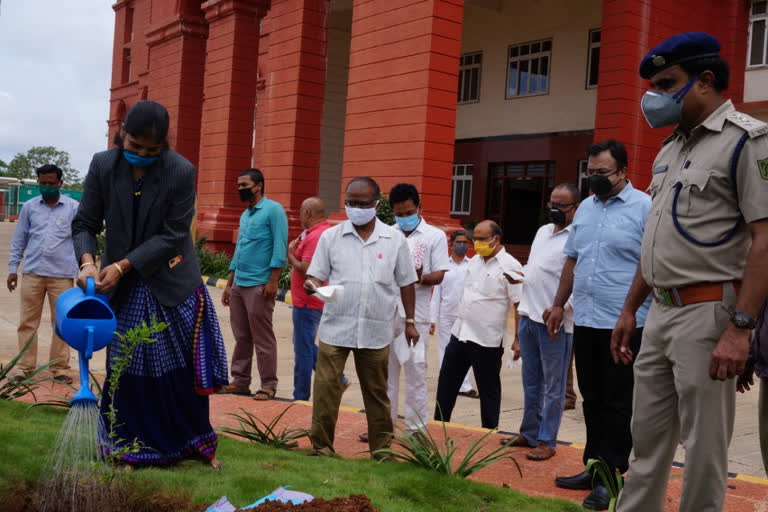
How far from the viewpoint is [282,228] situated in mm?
7367

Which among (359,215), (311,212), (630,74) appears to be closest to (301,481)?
(359,215)

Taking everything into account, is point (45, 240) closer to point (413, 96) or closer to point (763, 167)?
point (763, 167)

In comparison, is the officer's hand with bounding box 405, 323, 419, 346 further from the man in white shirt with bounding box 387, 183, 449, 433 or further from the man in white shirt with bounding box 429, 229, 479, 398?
the man in white shirt with bounding box 429, 229, 479, 398

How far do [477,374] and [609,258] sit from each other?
188 cm

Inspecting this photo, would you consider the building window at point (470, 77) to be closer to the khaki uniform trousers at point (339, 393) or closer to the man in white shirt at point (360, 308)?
the man in white shirt at point (360, 308)

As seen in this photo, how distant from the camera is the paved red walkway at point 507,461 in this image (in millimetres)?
4445

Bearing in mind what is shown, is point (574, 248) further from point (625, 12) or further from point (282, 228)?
point (625, 12)

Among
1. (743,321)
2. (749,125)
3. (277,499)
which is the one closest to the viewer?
(743,321)

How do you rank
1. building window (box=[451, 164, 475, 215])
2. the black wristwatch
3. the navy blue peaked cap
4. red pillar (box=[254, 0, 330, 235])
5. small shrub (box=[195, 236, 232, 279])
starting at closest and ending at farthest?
1. the black wristwatch
2. the navy blue peaked cap
3. red pillar (box=[254, 0, 330, 235])
4. small shrub (box=[195, 236, 232, 279])
5. building window (box=[451, 164, 475, 215])

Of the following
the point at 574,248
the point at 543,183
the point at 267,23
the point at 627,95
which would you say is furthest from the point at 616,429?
the point at 267,23

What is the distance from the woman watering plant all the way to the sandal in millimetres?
2448

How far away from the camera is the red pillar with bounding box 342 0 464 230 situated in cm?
1351

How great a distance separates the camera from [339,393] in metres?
4.95

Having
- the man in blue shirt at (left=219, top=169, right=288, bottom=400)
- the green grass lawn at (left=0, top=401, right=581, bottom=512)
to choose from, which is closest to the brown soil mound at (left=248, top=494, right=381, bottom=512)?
the green grass lawn at (left=0, top=401, right=581, bottom=512)
